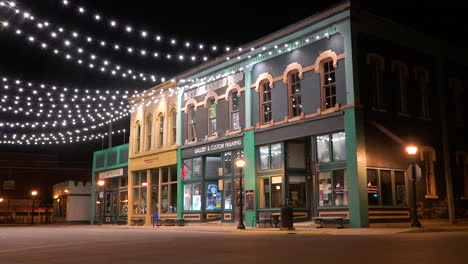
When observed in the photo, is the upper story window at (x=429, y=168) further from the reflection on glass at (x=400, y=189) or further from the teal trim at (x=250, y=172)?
the teal trim at (x=250, y=172)

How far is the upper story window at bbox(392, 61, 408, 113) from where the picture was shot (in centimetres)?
2534

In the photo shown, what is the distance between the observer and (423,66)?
26625 mm

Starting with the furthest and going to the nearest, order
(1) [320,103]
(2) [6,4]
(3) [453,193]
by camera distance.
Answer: (3) [453,193] < (1) [320,103] < (2) [6,4]

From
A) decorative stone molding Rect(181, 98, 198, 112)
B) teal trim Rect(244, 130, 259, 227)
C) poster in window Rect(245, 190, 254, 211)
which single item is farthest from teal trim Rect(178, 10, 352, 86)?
poster in window Rect(245, 190, 254, 211)

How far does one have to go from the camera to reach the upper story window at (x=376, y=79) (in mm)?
24016

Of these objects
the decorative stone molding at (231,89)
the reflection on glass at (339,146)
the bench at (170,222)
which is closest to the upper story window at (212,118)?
the decorative stone molding at (231,89)

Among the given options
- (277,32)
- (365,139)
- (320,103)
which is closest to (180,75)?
(277,32)

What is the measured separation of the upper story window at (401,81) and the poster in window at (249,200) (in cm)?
910

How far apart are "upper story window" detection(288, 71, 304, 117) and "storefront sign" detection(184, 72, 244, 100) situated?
3.96 m

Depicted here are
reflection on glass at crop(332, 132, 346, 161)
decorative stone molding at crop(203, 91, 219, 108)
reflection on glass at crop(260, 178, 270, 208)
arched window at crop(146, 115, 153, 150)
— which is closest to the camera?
reflection on glass at crop(332, 132, 346, 161)

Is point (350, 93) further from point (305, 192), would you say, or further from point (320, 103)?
point (305, 192)

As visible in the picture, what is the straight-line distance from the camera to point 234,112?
99.6 feet

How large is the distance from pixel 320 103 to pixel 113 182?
995 inches

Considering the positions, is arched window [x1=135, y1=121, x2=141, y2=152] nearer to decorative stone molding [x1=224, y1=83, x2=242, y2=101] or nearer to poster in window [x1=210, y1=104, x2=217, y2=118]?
poster in window [x1=210, y1=104, x2=217, y2=118]
